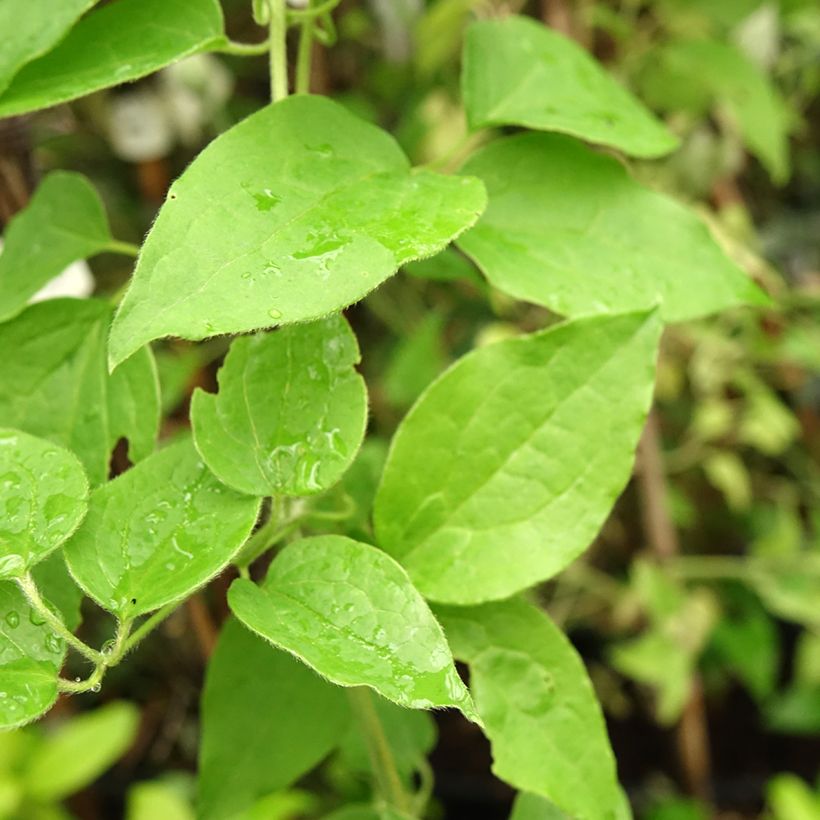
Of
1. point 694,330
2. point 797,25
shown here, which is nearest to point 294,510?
point 694,330

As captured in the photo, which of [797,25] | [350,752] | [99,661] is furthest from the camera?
[797,25]

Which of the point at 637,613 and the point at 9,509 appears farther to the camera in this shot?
the point at 637,613

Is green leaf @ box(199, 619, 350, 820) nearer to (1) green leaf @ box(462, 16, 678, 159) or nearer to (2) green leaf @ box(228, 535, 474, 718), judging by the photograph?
(2) green leaf @ box(228, 535, 474, 718)

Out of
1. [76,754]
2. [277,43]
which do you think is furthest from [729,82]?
[76,754]

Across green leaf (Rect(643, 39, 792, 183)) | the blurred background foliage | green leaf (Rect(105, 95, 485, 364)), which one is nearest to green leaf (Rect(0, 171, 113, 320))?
green leaf (Rect(105, 95, 485, 364))

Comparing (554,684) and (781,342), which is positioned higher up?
(554,684)

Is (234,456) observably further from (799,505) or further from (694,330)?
(799,505)
